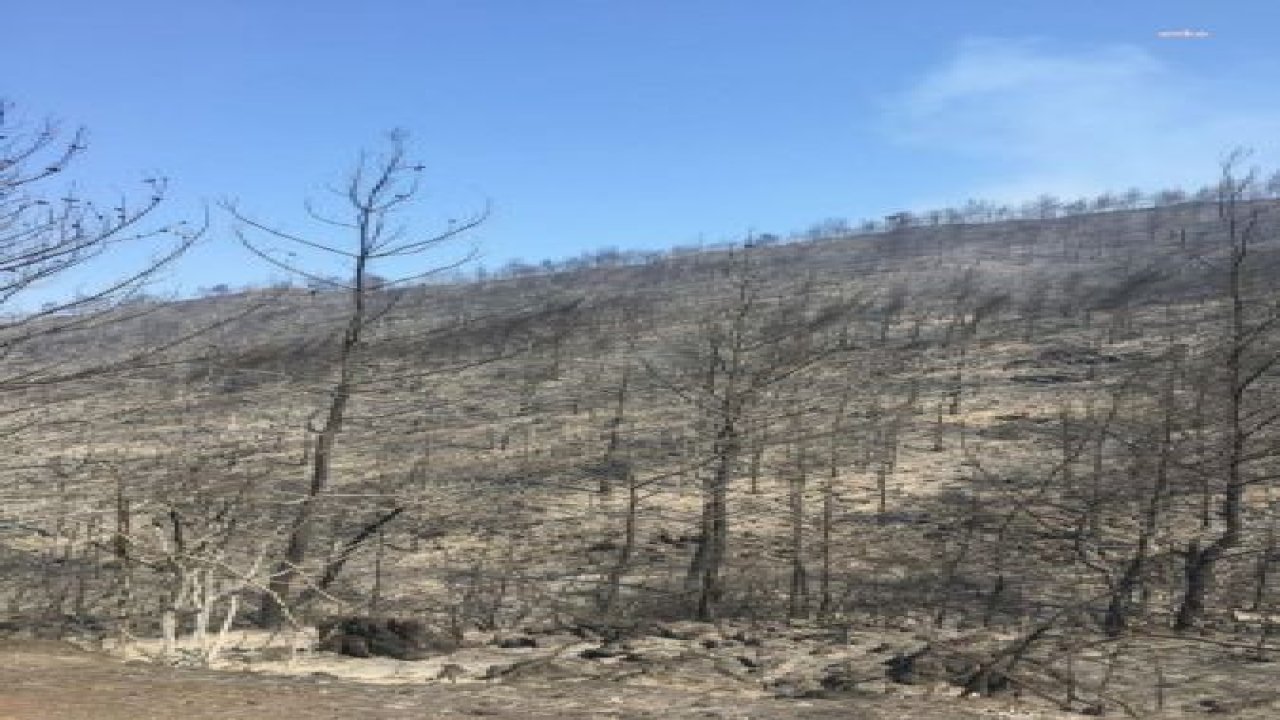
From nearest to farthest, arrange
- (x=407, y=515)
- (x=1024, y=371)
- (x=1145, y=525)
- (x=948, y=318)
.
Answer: (x=1145, y=525) < (x=407, y=515) < (x=1024, y=371) < (x=948, y=318)

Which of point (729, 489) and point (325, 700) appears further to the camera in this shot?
point (729, 489)

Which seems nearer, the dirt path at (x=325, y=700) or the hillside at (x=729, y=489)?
the dirt path at (x=325, y=700)

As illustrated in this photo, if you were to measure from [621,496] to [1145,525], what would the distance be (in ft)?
56.9

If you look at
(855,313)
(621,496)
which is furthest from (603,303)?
(621,496)

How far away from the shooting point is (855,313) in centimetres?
6278

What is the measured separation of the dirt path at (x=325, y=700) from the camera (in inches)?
256

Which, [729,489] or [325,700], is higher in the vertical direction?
[729,489]

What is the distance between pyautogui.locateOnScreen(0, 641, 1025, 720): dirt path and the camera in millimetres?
6504

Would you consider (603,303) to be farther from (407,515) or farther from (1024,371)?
(407,515)

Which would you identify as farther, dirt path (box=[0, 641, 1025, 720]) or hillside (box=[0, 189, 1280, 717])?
hillside (box=[0, 189, 1280, 717])

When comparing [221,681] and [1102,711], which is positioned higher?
[221,681]

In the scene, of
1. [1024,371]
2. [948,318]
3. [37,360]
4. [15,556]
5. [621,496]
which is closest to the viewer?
[37,360]

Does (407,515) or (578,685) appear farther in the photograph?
(407,515)

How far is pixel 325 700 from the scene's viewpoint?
6.95m
